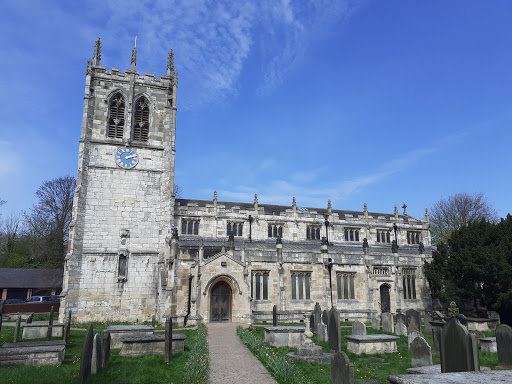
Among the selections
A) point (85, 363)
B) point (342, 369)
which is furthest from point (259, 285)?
point (342, 369)

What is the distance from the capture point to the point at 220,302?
2517 cm

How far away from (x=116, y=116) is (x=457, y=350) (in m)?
28.4

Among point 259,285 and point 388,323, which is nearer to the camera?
point 388,323

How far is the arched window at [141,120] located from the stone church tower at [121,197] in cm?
8

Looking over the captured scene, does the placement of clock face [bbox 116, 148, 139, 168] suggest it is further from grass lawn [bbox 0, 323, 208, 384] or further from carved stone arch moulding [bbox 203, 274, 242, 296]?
grass lawn [bbox 0, 323, 208, 384]

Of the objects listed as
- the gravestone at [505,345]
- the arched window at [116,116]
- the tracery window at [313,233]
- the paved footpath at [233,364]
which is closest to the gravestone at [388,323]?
the gravestone at [505,345]

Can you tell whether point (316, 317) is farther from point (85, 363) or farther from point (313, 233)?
point (313, 233)

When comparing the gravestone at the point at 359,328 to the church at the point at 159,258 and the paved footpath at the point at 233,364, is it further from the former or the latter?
the church at the point at 159,258

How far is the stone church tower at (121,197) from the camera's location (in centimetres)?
2631

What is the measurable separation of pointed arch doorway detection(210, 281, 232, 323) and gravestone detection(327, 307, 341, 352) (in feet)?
37.1

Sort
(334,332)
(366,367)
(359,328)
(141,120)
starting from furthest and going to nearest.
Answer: (141,120) < (359,328) < (334,332) < (366,367)

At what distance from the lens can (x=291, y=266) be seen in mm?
27844

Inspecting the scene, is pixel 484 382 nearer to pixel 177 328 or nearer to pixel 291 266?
pixel 177 328

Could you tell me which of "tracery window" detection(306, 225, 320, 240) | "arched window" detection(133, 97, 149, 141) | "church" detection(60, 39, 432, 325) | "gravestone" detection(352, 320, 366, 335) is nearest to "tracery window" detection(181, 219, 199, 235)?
"church" detection(60, 39, 432, 325)
